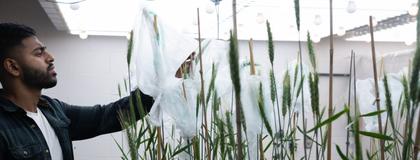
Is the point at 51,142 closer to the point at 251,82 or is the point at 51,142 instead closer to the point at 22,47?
the point at 22,47

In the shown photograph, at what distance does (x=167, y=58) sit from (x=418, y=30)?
548mm

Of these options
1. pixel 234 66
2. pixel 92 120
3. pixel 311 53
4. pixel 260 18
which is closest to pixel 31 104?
pixel 92 120

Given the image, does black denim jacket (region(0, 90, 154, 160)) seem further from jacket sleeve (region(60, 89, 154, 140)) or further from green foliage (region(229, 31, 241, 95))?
green foliage (region(229, 31, 241, 95))

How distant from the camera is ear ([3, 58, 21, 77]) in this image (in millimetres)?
1656

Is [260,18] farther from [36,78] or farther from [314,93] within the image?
[314,93]

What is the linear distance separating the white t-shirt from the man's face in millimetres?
104

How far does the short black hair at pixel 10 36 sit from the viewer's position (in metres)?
1.68

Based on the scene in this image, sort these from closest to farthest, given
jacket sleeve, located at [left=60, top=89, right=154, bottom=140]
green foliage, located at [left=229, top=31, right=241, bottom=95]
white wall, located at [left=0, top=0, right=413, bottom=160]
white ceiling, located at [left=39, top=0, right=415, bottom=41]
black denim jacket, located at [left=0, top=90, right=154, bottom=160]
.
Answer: green foliage, located at [left=229, top=31, right=241, bottom=95]
black denim jacket, located at [left=0, top=90, right=154, bottom=160]
jacket sleeve, located at [left=60, top=89, right=154, bottom=140]
white ceiling, located at [left=39, top=0, right=415, bottom=41]
white wall, located at [left=0, top=0, right=413, bottom=160]

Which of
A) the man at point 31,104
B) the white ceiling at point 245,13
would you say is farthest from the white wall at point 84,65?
the man at point 31,104

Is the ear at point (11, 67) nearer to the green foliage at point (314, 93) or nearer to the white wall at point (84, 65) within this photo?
the green foliage at point (314, 93)

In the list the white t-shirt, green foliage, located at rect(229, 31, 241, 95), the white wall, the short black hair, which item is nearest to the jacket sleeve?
the white t-shirt

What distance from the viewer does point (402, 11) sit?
13.0 ft

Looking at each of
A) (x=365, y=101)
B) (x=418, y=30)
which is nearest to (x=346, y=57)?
(x=365, y=101)

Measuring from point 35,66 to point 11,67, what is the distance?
0.28 ft
